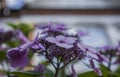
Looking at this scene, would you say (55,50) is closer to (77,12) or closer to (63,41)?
(63,41)

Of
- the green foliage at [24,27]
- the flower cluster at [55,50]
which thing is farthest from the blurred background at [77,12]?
the flower cluster at [55,50]

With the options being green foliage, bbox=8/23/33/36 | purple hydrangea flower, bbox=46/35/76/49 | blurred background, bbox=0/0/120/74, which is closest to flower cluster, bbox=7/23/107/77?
purple hydrangea flower, bbox=46/35/76/49

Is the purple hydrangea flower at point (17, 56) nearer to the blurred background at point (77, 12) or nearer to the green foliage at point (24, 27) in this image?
the green foliage at point (24, 27)

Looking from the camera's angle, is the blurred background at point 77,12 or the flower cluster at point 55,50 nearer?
the flower cluster at point 55,50

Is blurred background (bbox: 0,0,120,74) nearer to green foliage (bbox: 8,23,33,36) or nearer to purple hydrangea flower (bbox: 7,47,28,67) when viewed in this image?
green foliage (bbox: 8,23,33,36)

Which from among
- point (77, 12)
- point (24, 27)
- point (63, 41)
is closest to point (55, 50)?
point (63, 41)

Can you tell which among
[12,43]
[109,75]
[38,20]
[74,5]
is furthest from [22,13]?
[109,75]

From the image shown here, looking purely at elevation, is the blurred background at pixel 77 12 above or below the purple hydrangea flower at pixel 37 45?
below

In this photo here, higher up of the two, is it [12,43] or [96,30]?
[12,43]

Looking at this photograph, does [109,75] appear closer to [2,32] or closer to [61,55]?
[61,55]
